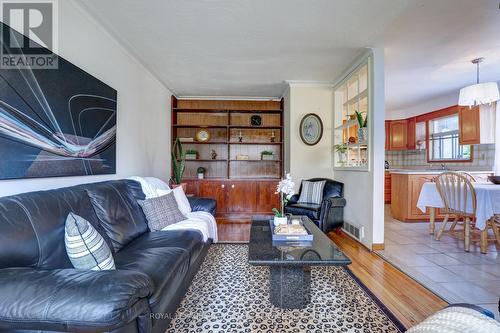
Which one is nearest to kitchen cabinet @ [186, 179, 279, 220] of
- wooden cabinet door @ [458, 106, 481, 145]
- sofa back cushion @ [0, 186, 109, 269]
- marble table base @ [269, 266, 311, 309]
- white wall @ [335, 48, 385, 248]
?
white wall @ [335, 48, 385, 248]

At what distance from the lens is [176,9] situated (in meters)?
2.15

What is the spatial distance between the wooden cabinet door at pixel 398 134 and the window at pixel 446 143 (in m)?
0.65

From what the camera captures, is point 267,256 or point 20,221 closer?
point 20,221

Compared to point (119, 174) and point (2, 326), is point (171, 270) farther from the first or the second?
point (119, 174)

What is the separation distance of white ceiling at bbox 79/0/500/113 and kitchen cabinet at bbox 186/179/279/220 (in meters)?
1.89

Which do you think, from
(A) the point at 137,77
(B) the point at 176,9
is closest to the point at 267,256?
(B) the point at 176,9

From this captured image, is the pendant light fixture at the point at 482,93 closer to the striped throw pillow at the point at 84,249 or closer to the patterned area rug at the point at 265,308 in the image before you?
the patterned area rug at the point at 265,308

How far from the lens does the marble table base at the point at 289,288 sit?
176cm

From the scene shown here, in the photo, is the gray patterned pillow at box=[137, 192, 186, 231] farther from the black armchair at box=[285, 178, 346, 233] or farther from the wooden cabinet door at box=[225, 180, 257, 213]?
the wooden cabinet door at box=[225, 180, 257, 213]

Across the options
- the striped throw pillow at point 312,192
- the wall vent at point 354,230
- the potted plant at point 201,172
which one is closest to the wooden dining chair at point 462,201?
the wall vent at point 354,230

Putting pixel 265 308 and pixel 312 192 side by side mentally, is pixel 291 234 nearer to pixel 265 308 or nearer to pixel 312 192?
pixel 265 308

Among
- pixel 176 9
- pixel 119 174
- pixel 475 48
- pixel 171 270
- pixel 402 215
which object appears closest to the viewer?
pixel 171 270

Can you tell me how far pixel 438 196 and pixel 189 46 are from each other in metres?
3.83

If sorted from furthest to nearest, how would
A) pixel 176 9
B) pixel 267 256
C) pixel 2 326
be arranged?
1. pixel 176 9
2. pixel 267 256
3. pixel 2 326
